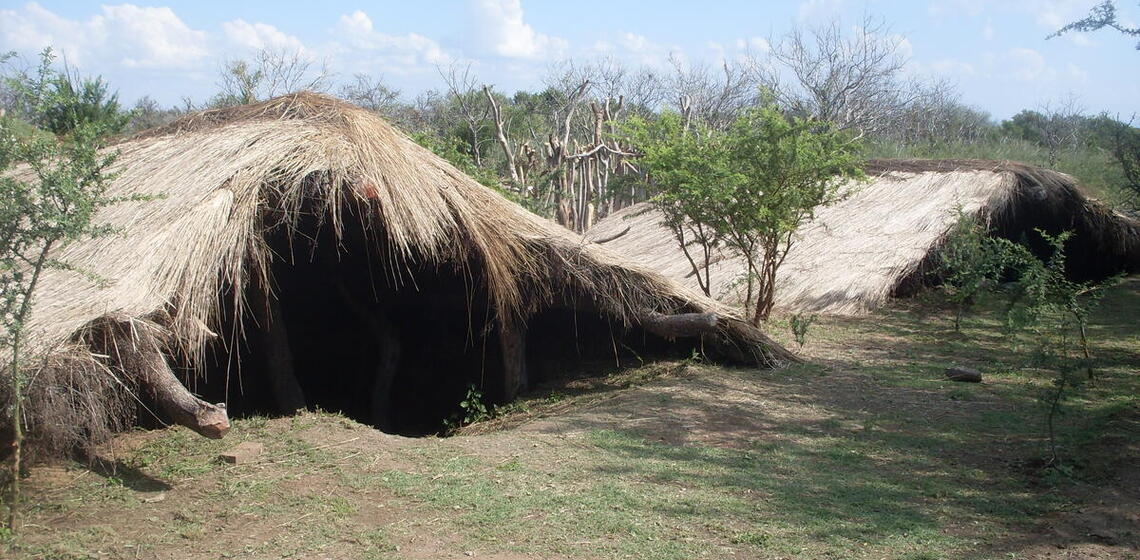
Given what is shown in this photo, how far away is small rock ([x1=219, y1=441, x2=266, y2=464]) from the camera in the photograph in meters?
4.74

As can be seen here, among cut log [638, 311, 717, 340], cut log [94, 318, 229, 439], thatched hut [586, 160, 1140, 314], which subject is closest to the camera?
cut log [94, 318, 229, 439]

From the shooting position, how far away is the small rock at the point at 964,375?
279 inches

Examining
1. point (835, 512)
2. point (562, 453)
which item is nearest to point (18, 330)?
point (562, 453)

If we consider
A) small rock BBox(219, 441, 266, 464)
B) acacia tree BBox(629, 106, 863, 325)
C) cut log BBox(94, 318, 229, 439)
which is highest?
acacia tree BBox(629, 106, 863, 325)

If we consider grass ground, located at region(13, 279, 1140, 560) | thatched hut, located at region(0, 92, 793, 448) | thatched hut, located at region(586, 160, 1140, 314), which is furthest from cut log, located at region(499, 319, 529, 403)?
thatched hut, located at region(586, 160, 1140, 314)

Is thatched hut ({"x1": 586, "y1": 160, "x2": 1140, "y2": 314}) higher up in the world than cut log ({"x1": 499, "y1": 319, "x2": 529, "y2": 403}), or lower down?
higher up

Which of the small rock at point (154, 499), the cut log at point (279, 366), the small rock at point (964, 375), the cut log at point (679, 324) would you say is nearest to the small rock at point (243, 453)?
the small rock at point (154, 499)

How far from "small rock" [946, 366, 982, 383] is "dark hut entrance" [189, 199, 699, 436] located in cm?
206

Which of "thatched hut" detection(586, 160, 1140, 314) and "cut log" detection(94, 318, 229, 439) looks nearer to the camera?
"cut log" detection(94, 318, 229, 439)

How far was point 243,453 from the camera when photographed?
15.8 ft

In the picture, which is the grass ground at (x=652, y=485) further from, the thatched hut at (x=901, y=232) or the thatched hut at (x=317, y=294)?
the thatched hut at (x=901, y=232)

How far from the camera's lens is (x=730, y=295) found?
1014cm

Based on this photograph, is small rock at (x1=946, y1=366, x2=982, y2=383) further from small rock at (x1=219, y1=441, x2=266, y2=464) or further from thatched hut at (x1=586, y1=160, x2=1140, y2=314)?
small rock at (x1=219, y1=441, x2=266, y2=464)

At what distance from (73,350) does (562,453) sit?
259cm
